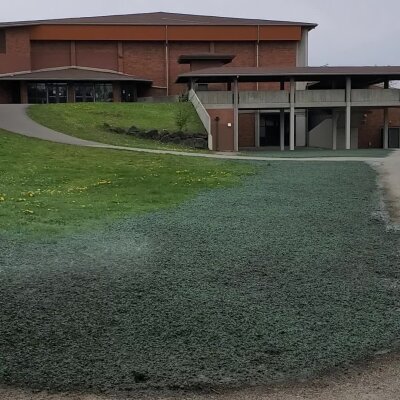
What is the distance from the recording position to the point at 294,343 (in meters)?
4.97

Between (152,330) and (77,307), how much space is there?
0.90 m

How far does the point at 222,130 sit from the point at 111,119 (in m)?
7.61

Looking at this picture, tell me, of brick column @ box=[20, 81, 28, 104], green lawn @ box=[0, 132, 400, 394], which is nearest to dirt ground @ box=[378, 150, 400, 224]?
green lawn @ box=[0, 132, 400, 394]

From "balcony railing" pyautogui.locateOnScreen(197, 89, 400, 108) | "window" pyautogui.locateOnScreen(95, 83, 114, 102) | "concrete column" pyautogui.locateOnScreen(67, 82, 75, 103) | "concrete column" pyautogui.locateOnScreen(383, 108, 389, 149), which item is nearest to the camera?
"balcony railing" pyautogui.locateOnScreen(197, 89, 400, 108)

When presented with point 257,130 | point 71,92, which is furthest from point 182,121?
point 71,92

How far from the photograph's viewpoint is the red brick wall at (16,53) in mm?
56875

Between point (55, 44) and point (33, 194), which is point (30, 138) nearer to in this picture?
point (33, 194)

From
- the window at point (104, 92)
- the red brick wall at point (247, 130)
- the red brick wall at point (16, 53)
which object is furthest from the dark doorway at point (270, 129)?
the red brick wall at point (16, 53)

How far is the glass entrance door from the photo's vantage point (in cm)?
5509

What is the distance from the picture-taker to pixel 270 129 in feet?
174

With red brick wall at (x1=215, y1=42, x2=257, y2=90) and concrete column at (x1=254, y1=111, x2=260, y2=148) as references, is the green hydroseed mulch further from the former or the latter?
red brick wall at (x1=215, y1=42, x2=257, y2=90)

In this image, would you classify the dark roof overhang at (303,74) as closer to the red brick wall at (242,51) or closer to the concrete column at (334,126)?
the concrete column at (334,126)

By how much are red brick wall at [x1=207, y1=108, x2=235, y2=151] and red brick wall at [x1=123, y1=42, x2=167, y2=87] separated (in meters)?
19.3

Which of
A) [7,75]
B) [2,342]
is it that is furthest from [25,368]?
[7,75]
